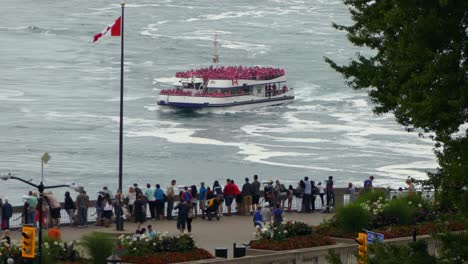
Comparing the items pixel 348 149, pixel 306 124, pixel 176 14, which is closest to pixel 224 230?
pixel 348 149

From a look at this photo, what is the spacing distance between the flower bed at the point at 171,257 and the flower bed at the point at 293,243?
5.03ft

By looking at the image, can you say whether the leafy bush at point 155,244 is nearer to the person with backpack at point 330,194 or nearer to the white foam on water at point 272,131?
the person with backpack at point 330,194

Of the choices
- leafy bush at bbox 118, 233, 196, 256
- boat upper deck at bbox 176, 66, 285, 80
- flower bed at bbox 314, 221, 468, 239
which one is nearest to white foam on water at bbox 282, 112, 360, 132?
boat upper deck at bbox 176, 66, 285, 80

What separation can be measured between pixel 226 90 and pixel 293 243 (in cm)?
7866

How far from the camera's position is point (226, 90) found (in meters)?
114

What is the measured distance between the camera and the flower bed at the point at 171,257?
110 ft

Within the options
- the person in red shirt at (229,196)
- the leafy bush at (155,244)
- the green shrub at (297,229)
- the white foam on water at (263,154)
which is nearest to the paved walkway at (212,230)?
the person in red shirt at (229,196)

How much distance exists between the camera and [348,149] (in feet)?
299

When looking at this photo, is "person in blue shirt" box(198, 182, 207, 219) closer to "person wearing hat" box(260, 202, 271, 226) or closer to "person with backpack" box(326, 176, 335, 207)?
"person wearing hat" box(260, 202, 271, 226)

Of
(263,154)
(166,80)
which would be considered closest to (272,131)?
(263,154)

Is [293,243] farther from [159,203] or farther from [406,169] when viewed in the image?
[406,169]

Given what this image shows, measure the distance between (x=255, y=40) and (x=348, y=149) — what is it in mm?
56646

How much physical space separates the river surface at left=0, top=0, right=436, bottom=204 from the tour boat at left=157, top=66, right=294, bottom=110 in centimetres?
102

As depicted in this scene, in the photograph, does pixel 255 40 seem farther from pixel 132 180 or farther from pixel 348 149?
pixel 132 180
